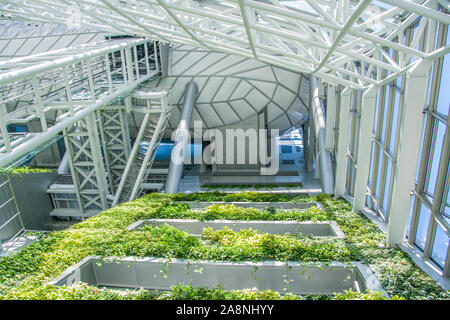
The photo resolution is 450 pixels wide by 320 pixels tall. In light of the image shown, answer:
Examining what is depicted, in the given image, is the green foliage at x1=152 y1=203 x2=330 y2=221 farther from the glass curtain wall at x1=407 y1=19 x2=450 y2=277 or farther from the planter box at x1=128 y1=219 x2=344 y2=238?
the glass curtain wall at x1=407 y1=19 x2=450 y2=277

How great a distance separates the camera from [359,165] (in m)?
11.2

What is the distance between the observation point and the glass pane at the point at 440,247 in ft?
24.4

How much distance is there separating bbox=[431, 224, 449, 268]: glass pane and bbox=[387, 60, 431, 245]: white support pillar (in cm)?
79

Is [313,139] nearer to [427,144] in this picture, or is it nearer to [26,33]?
[427,144]

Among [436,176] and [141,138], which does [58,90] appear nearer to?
[141,138]

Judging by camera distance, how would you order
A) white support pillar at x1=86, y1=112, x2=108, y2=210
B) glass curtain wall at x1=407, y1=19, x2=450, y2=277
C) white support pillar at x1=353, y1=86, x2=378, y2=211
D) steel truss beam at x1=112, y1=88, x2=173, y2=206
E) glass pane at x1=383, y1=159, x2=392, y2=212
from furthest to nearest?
steel truss beam at x1=112, y1=88, x2=173, y2=206 < white support pillar at x1=86, y1=112, x2=108, y2=210 < glass pane at x1=383, y1=159, x2=392, y2=212 < white support pillar at x1=353, y1=86, x2=378, y2=211 < glass curtain wall at x1=407, y1=19, x2=450, y2=277

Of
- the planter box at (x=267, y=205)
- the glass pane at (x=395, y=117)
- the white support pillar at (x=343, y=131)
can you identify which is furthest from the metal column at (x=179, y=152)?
the glass pane at (x=395, y=117)

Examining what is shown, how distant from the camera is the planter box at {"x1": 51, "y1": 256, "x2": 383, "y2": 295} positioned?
7266 mm

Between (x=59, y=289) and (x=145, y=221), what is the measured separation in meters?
4.97

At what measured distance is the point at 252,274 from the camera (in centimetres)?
733

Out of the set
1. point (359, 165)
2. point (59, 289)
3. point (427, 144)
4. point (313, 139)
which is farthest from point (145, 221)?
point (313, 139)

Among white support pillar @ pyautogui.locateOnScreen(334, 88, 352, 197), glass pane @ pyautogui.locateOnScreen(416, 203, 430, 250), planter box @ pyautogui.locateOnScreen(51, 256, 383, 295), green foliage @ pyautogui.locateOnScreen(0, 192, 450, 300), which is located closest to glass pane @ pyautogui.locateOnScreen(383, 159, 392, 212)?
green foliage @ pyautogui.locateOnScreen(0, 192, 450, 300)

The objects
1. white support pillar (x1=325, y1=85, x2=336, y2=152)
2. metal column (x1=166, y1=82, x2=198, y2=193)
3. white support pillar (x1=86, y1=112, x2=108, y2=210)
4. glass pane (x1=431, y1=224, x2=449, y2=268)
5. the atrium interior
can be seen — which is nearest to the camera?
the atrium interior

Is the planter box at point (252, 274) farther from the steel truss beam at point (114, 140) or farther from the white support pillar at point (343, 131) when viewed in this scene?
the steel truss beam at point (114, 140)
